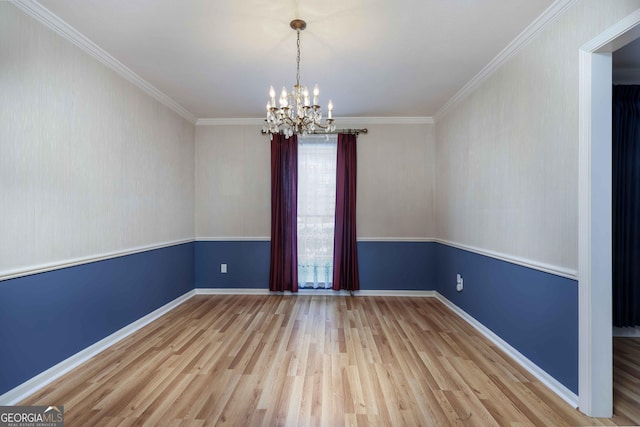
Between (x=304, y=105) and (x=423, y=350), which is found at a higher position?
(x=304, y=105)

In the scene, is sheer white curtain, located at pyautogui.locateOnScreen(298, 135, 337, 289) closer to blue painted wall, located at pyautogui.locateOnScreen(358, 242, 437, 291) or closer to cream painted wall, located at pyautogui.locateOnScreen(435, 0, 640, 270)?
blue painted wall, located at pyautogui.locateOnScreen(358, 242, 437, 291)

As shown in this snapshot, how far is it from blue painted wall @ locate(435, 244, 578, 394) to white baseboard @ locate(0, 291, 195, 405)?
11.8 feet

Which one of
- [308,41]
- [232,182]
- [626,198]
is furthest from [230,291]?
[626,198]

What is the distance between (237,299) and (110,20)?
3437mm

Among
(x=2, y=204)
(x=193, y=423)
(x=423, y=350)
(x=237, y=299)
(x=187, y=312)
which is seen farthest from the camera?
(x=237, y=299)

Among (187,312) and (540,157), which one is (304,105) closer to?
(540,157)

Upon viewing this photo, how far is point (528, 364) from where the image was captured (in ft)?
7.54

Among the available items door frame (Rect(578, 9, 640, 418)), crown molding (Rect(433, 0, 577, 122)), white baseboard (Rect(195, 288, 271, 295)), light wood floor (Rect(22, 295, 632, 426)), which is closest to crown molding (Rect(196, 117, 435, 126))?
crown molding (Rect(433, 0, 577, 122))

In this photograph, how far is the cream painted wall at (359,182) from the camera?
4.47m

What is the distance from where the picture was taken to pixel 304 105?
2316 millimetres

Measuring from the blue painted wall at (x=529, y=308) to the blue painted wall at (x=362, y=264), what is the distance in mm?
1000

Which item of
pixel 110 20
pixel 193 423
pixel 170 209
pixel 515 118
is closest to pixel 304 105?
pixel 110 20

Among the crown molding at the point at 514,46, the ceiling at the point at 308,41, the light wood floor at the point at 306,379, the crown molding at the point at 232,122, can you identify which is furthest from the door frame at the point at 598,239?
the crown molding at the point at 232,122

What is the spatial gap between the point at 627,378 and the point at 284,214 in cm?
382
